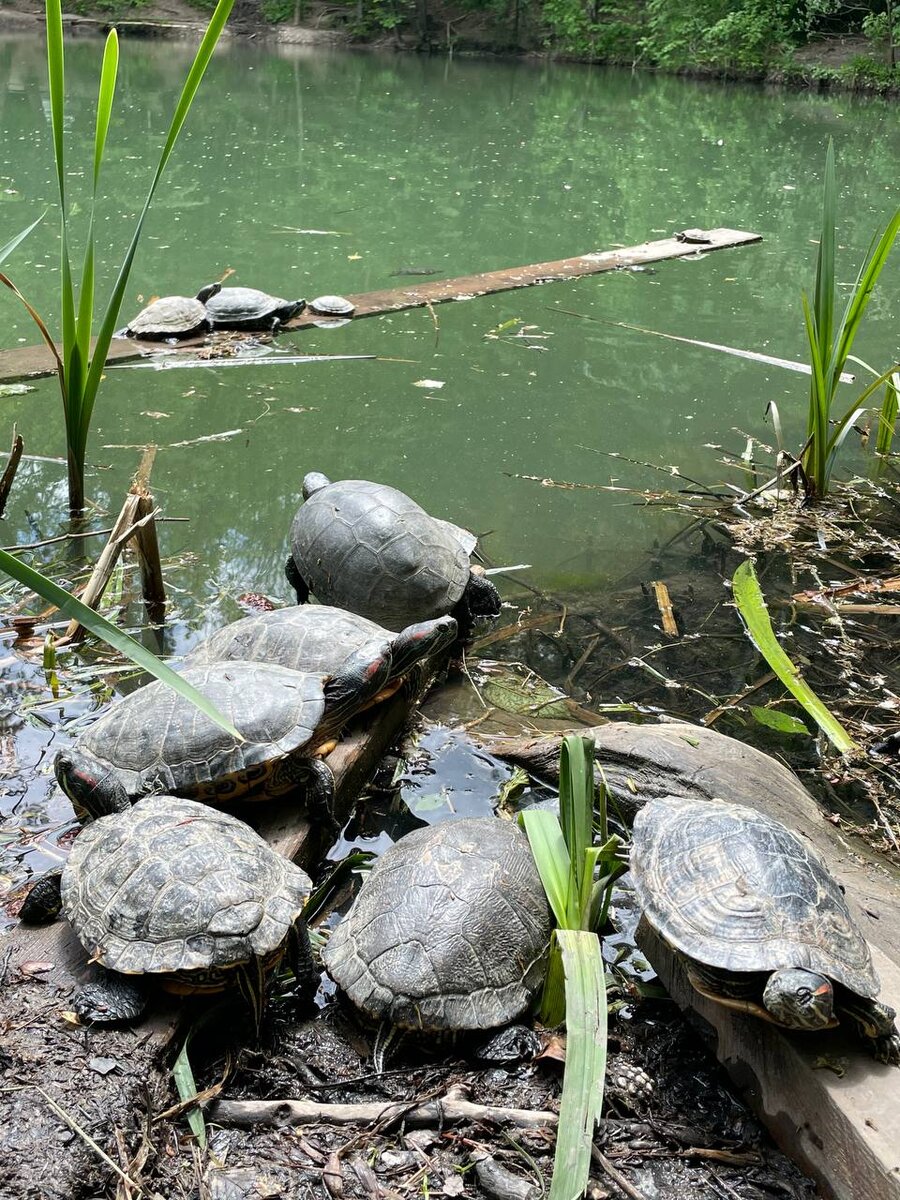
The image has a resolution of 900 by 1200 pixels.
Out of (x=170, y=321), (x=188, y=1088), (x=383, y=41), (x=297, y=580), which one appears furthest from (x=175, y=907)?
(x=383, y=41)

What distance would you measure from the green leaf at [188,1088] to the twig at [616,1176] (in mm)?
713

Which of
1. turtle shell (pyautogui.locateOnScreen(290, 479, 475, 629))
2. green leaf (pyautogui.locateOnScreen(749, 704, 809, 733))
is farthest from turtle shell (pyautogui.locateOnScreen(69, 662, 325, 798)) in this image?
green leaf (pyautogui.locateOnScreen(749, 704, 809, 733))

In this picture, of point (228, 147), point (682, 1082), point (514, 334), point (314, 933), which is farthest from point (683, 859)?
point (228, 147)

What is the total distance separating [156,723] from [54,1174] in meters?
1.12

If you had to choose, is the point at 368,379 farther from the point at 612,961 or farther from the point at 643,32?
the point at 643,32

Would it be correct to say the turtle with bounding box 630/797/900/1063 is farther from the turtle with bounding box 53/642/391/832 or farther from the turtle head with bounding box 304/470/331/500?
the turtle head with bounding box 304/470/331/500

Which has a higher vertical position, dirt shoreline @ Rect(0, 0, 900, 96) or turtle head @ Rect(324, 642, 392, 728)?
dirt shoreline @ Rect(0, 0, 900, 96)

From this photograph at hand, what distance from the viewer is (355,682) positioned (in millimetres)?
2947

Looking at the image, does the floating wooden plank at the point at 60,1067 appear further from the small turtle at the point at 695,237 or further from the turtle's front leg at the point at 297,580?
the small turtle at the point at 695,237

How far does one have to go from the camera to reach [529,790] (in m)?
3.14

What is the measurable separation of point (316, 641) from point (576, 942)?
1373 mm

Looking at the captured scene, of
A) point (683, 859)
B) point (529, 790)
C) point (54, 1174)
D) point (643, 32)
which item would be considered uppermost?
point (643, 32)

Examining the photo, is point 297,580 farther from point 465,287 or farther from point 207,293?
point 465,287

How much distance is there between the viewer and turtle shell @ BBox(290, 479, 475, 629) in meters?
3.85
